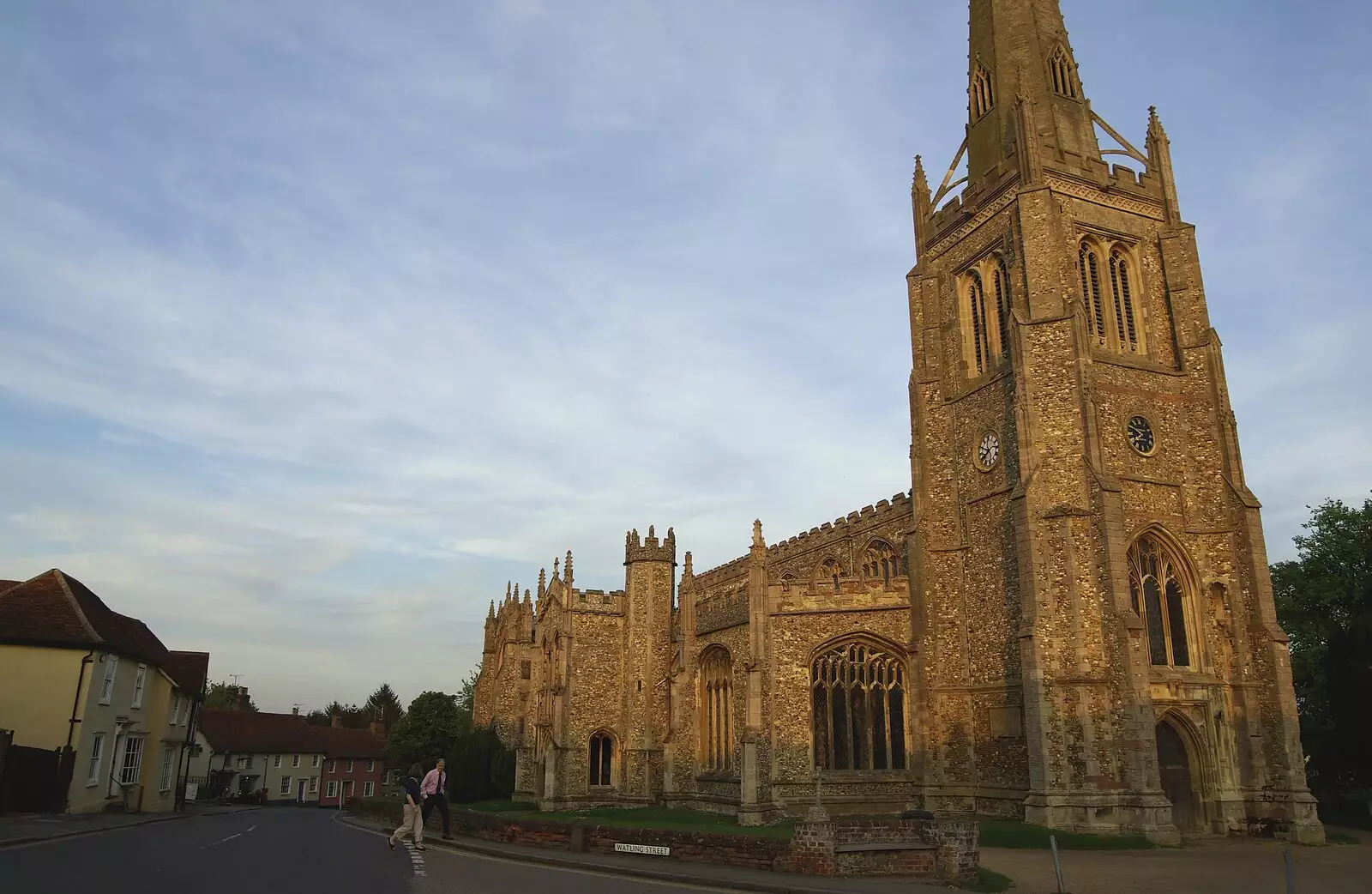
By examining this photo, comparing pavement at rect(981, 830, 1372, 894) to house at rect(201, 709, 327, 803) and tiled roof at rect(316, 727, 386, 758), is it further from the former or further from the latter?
tiled roof at rect(316, 727, 386, 758)

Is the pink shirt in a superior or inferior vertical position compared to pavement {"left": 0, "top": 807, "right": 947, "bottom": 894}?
superior

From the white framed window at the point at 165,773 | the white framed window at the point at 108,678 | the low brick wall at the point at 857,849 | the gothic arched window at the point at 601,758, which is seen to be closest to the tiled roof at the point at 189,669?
the white framed window at the point at 165,773

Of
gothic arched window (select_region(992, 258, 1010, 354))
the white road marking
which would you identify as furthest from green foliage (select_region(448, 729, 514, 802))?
gothic arched window (select_region(992, 258, 1010, 354))

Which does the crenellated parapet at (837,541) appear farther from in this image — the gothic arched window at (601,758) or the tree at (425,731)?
the tree at (425,731)

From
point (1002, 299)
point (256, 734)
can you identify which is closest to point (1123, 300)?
point (1002, 299)

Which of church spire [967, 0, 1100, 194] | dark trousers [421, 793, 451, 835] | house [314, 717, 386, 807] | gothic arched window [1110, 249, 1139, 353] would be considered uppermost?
church spire [967, 0, 1100, 194]

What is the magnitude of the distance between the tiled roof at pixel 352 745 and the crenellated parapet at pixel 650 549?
4611 centimetres

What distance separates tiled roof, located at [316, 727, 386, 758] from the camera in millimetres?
72312

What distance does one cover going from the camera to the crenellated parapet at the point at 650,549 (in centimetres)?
3700

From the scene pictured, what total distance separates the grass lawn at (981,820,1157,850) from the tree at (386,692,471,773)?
46150 mm

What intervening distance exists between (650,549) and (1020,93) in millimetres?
21280

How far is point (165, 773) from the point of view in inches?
1500

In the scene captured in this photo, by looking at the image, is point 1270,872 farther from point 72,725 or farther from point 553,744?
point 72,725

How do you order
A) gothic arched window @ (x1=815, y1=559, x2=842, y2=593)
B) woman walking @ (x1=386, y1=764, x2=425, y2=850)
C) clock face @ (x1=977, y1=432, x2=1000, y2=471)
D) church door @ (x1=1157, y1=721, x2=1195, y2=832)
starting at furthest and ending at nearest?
gothic arched window @ (x1=815, y1=559, x2=842, y2=593) < clock face @ (x1=977, y1=432, x2=1000, y2=471) < church door @ (x1=1157, y1=721, x2=1195, y2=832) < woman walking @ (x1=386, y1=764, x2=425, y2=850)
